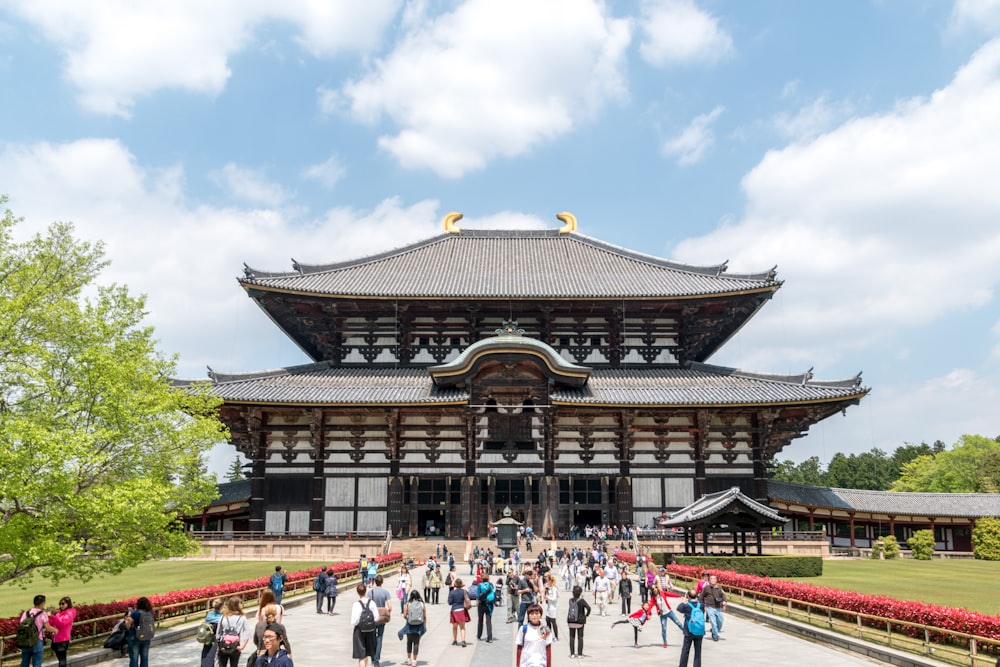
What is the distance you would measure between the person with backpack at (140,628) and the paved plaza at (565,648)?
5.60 feet

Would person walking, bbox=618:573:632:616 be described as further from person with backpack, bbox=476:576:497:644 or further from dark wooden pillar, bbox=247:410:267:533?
dark wooden pillar, bbox=247:410:267:533

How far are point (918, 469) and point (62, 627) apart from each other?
112 metres

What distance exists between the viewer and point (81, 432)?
1608 cm

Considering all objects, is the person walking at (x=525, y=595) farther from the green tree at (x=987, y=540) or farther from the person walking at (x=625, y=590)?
the green tree at (x=987, y=540)

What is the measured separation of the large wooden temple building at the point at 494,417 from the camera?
4520 cm

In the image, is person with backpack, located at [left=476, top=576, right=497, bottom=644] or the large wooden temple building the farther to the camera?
the large wooden temple building

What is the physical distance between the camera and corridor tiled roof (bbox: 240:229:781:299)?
49.3 m

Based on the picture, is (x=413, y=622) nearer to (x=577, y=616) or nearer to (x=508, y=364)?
(x=577, y=616)

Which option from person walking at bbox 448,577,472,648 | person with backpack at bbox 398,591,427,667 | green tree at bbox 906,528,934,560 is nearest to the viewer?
person with backpack at bbox 398,591,427,667

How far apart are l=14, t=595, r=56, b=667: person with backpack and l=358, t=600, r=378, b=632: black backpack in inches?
230

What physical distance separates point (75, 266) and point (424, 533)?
101ft

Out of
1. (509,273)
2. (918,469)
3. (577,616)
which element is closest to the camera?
(577,616)

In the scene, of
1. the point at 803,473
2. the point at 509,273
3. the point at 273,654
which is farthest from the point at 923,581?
the point at 803,473

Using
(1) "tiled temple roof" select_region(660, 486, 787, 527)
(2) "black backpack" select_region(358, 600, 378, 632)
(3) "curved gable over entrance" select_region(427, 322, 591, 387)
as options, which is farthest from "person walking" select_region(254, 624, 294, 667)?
(3) "curved gable over entrance" select_region(427, 322, 591, 387)
